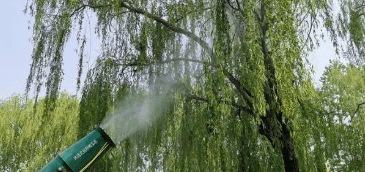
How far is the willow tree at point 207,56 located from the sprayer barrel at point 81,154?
149 centimetres

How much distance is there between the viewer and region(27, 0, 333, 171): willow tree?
3795 millimetres

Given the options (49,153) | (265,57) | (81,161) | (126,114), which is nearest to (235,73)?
(265,57)

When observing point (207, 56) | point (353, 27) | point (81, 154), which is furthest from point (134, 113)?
point (353, 27)

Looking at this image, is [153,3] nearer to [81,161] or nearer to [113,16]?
[113,16]

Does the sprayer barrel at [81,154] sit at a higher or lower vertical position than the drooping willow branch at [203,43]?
lower

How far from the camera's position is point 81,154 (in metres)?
2.63

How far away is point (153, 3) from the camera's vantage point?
5.28 metres

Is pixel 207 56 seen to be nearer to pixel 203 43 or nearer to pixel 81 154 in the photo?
pixel 203 43

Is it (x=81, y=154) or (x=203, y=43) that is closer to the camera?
→ (x=81, y=154)

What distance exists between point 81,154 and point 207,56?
82.7 inches

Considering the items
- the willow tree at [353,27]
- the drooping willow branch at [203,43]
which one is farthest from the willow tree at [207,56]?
the willow tree at [353,27]

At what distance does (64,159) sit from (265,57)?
2265 millimetres

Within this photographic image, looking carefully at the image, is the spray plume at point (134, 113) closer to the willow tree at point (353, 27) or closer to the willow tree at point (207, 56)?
the willow tree at point (207, 56)

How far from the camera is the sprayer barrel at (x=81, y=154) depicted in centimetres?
257
